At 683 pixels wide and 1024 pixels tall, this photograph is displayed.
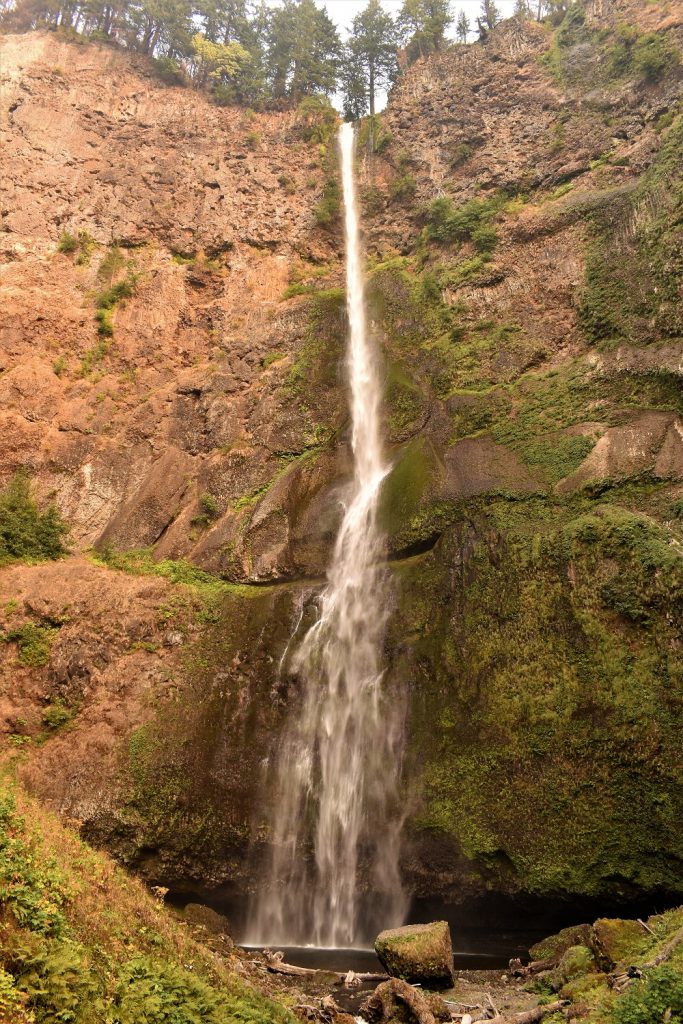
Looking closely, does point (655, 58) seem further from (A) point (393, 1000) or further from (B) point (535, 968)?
(A) point (393, 1000)

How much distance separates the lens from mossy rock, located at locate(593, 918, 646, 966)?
31.8ft

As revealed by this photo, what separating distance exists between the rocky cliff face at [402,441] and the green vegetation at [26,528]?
73 cm

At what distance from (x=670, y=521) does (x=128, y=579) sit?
13.9 metres

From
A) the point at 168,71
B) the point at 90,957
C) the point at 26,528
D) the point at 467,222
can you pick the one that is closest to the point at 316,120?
the point at 168,71

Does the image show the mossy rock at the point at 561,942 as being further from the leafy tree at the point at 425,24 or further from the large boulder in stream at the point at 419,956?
the leafy tree at the point at 425,24

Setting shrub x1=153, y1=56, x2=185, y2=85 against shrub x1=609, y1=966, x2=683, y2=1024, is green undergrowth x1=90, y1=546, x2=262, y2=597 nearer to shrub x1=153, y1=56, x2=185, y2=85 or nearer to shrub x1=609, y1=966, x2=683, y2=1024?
shrub x1=609, y1=966, x2=683, y2=1024

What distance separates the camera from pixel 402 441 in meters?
20.6

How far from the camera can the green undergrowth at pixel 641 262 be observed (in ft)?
58.7

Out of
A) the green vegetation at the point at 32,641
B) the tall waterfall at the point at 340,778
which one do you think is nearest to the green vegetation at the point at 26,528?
the green vegetation at the point at 32,641

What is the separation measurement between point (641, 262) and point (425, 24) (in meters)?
24.2

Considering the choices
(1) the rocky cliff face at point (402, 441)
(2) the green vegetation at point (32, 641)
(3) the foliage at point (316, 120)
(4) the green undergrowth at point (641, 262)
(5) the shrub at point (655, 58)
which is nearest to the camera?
(1) the rocky cliff face at point (402, 441)

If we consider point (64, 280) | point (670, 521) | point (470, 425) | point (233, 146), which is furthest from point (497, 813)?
point (233, 146)

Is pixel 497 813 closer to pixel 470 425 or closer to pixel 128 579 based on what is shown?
pixel 470 425

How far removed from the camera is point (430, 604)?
1595cm
